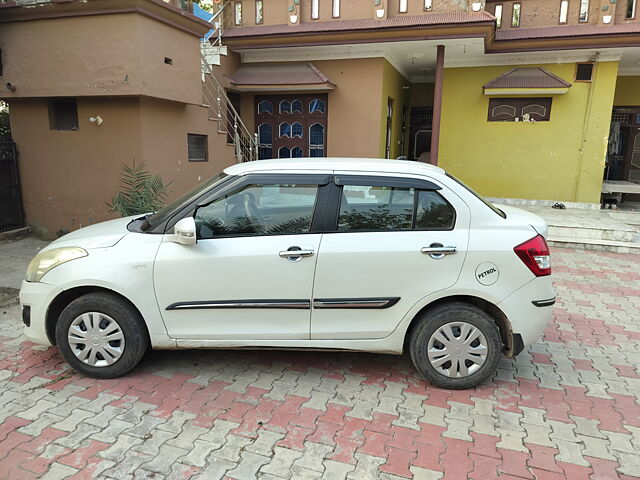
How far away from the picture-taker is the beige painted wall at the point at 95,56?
6.69 metres

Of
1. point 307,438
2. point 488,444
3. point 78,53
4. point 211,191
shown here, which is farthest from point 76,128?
point 488,444

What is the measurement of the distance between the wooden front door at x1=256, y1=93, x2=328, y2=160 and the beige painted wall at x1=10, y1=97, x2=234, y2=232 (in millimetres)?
3683

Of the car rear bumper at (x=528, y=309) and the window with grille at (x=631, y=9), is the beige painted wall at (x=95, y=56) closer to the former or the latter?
the car rear bumper at (x=528, y=309)

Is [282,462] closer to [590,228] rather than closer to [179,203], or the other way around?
[179,203]

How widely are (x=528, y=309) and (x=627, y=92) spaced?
12846mm

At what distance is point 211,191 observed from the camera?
3469 mm

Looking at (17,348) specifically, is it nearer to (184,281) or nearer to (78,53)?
(184,281)

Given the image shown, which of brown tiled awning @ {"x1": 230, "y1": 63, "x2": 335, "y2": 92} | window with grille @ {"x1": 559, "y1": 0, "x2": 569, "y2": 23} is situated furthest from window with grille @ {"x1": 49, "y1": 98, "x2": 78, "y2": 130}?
window with grille @ {"x1": 559, "y1": 0, "x2": 569, "y2": 23}

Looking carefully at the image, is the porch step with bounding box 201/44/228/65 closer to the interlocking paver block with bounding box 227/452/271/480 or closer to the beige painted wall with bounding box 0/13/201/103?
the beige painted wall with bounding box 0/13/201/103

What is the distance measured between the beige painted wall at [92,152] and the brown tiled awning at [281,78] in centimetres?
283

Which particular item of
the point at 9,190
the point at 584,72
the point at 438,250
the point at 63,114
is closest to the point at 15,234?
the point at 9,190

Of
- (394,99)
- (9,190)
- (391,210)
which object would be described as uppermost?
(394,99)

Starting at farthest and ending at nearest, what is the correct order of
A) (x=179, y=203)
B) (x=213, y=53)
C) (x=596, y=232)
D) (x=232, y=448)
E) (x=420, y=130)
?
(x=420, y=130)
(x=213, y=53)
(x=596, y=232)
(x=179, y=203)
(x=232, y=448)

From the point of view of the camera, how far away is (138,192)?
6664 millimetres
